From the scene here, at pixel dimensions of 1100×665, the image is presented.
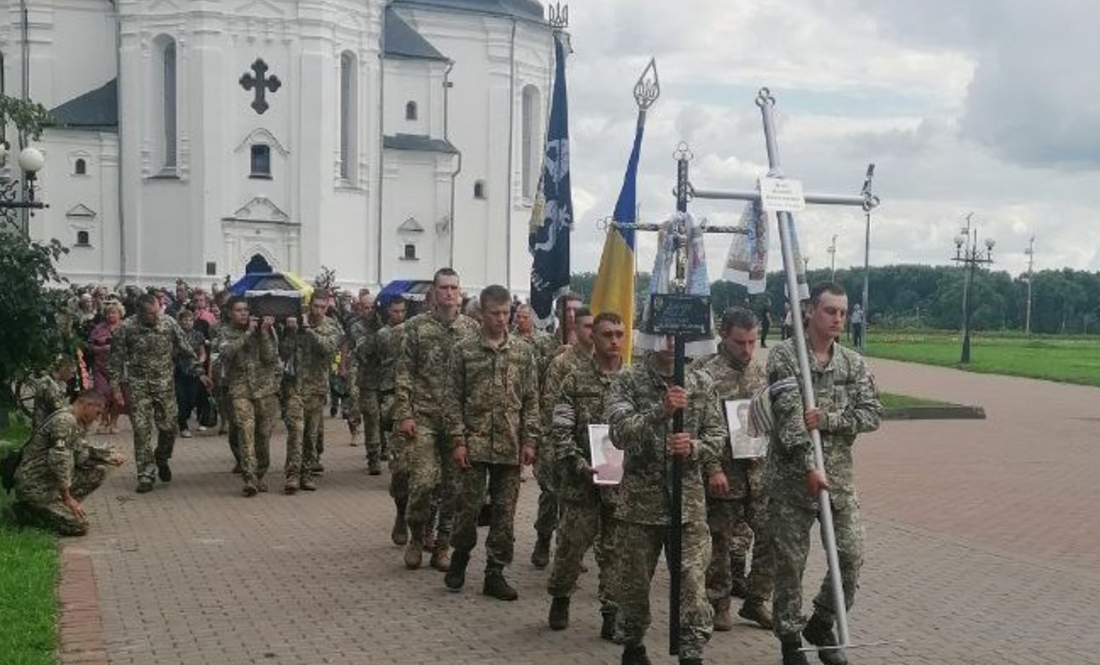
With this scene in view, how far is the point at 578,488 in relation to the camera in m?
8.87

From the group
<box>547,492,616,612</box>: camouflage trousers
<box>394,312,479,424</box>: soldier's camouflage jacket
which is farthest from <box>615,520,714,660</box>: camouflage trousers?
<box>394,312,479,424</box>: soldier's camouflage jacket

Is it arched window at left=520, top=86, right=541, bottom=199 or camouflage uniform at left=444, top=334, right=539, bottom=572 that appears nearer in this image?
camouflage uniform at left=444, top=334, right=539, bottom=572

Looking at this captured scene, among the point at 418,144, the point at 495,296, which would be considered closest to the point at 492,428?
the point at 495,296

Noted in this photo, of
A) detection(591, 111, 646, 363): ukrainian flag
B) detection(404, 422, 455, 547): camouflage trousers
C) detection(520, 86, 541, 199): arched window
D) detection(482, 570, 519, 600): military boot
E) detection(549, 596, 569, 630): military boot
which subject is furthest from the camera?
detection(520, 86, 541, 199): arched window

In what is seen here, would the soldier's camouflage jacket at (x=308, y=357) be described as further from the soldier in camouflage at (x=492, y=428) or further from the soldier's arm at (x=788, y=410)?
the soldier's arm at (x=788, y=410)

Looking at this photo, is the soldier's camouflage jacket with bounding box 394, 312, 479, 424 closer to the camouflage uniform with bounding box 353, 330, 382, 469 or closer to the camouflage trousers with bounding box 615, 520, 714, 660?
the camouflage trousers with bounding box 615, 520, 714, 660

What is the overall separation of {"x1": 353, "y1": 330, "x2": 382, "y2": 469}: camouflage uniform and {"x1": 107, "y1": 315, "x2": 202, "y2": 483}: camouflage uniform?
2.22 meters

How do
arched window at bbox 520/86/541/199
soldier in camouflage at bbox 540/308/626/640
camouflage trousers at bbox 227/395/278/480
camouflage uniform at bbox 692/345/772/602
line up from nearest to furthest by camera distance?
soldier in camouflage at bbox 540/308/626/640 < camouflage uniform at bbox 692/345/772/602 < camouflage trousers at bbox 227/395/278/480 < arched window at bbox 520/86/541/199

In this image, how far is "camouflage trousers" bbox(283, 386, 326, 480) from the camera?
1488 cm

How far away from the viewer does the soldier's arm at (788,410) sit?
772cm

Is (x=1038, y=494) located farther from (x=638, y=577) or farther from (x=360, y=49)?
(x=360, y=49)

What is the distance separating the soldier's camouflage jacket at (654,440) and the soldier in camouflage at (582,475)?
920 millimetres

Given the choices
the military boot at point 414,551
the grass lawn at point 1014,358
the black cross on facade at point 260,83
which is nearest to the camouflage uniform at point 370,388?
the military boot at point 414,551

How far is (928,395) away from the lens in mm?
30219
